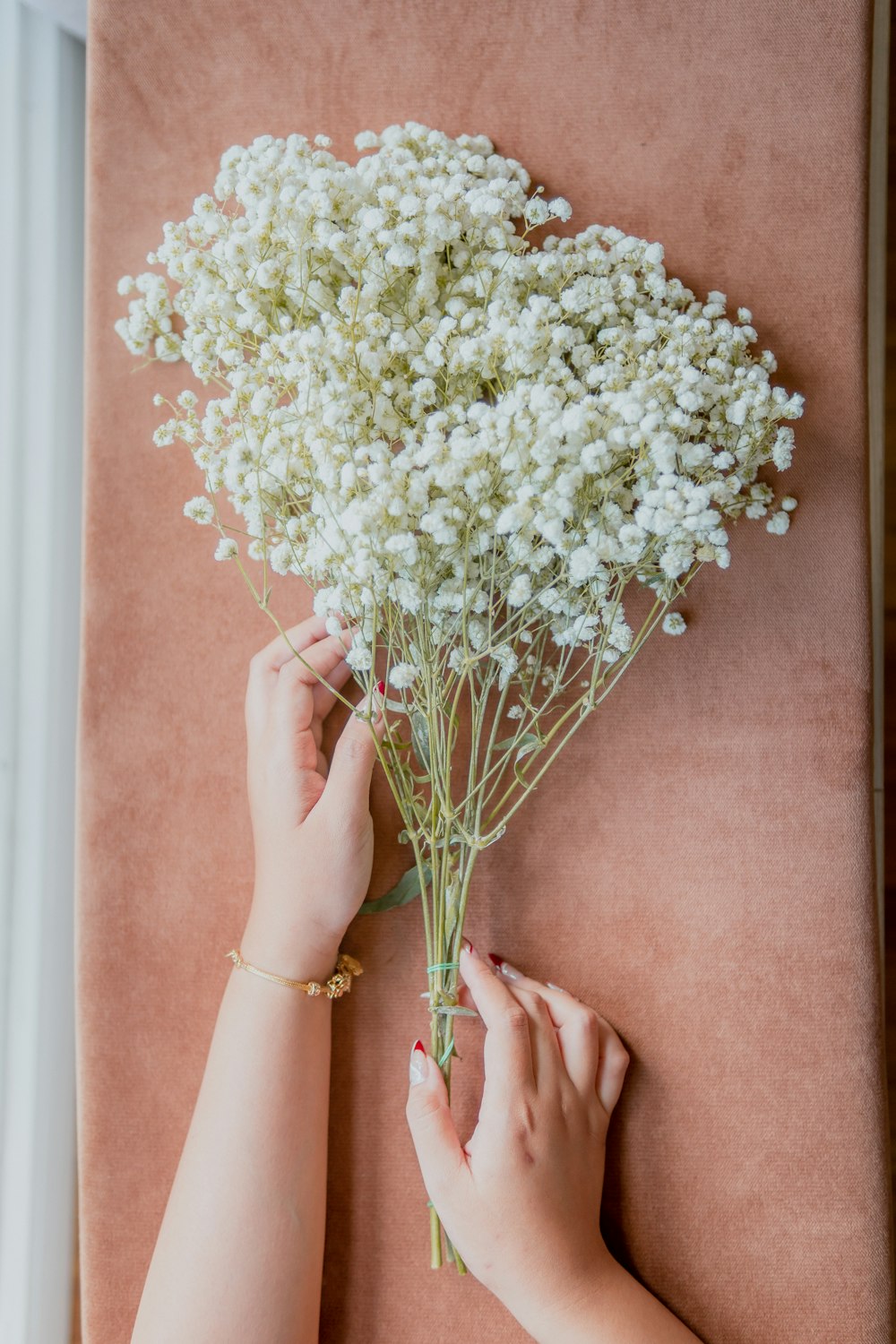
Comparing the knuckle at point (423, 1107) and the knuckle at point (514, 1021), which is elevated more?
the knuckle at point (514, 1021)

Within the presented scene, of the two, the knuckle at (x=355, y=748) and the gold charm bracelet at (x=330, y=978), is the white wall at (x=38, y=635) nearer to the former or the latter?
the gold charm bracelet at (x=330, y=978)

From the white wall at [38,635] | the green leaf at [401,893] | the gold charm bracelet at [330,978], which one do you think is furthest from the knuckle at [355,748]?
the white wall at [38,635]

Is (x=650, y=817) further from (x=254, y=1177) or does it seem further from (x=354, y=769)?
(x=254, y=1177)

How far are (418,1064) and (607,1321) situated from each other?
11.8 inches

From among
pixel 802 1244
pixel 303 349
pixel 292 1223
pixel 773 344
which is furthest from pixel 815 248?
pixel 292 1223

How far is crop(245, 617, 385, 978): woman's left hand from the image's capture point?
100 centimetres

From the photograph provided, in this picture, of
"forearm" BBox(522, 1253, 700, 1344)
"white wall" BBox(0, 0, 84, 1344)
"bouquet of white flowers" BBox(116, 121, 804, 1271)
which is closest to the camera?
"bouquet of white flowers" BBox(116, 121, 804, 1271)

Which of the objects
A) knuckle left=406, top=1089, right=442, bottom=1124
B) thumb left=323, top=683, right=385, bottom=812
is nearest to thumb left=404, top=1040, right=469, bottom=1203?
knuckle left=406, top=1089, right=442, bottom=1124

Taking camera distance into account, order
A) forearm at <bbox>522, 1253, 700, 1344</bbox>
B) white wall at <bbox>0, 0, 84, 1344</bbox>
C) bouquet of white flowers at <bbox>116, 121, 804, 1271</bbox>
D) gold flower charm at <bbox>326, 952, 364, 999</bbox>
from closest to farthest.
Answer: bouquet of white flowers at <bbox>116, 121, 804, 1271</bbox>, forearm at <bbox>522, 1253, 700, 1344</bbox>, gold flower charm at <bbox>326, 952, 364, 999</bbox>, white wall at <bbox>0, 0, 84, 1344</bbox>

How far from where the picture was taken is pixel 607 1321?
0.95 meters

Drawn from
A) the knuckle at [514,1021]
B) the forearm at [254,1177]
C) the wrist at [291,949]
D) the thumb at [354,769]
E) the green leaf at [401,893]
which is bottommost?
the forearm at [254,1177]

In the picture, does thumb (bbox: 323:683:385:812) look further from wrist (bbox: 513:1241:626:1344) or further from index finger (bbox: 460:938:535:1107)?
wrist (bbox: 513:1241:626:1344)

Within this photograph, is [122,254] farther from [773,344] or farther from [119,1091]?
[119,1091]

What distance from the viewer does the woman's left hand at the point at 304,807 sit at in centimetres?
100
